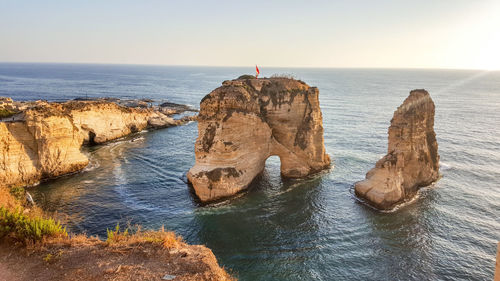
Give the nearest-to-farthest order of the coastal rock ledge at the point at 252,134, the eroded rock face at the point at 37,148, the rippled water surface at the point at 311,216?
the rippled water surface at the point at 311,216 → the coastal rock ledge at the point at 252,134 → the eroded rock face at the point at 37,148

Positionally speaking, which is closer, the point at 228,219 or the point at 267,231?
the point at 267,231

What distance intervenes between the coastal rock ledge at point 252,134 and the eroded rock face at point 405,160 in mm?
7913

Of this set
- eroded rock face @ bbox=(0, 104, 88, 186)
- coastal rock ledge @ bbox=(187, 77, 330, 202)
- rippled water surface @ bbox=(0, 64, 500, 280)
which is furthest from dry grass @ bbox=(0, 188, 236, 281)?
eroded rock face @ bbox=(0, 104, 88, 186)

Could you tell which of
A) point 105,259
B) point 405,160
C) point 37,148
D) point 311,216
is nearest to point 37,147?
point 37,148

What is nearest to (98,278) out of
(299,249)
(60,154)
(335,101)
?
(299,249)

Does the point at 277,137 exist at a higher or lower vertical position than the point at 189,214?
higher

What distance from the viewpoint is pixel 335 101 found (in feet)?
315

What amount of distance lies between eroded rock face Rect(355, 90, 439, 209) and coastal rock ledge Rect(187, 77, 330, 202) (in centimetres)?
791

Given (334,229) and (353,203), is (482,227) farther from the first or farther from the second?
(334,229)

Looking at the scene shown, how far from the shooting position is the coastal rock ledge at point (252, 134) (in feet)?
98.5

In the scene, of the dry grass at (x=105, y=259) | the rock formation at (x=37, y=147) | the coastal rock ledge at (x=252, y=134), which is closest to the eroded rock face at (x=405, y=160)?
the coastal rock ledge at (x=252, y=134)

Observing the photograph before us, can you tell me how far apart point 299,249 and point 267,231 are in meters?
3.18

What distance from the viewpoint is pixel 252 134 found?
32375mm

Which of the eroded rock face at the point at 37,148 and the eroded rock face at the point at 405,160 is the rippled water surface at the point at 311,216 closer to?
the eroded rock face at the point at 405,160
